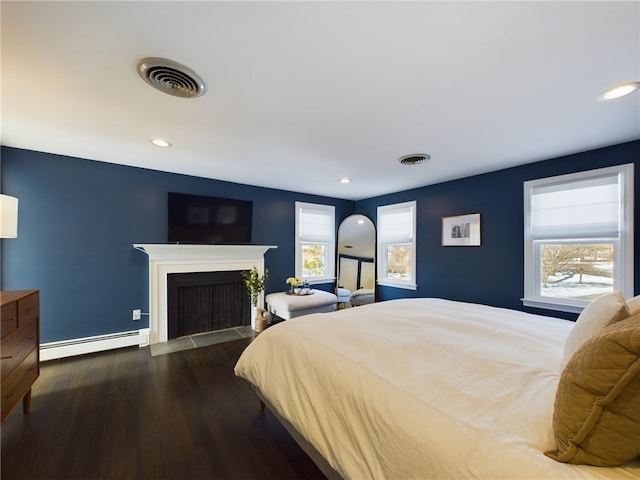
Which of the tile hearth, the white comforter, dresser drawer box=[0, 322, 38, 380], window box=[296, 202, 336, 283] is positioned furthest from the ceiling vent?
dresser drawer box=[0, 322, 38, 380]

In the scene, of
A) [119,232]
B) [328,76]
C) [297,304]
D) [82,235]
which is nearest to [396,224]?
[297,304]

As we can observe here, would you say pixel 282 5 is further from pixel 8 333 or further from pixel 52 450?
pixel 52 450

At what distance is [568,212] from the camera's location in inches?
109

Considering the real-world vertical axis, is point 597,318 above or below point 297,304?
above

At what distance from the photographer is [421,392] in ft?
3.40

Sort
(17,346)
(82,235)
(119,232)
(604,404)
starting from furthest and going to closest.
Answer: (119,232), (82,235), (17,346), (604,404)

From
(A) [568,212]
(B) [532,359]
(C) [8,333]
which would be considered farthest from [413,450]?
(A) [568,212]

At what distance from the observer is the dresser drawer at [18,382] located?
5.23 ft

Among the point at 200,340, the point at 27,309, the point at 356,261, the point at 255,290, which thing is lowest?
the point at 200,340

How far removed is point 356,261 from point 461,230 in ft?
6.08

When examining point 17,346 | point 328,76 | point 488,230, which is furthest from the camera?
point 488,230

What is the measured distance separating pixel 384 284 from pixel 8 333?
14.2 ft

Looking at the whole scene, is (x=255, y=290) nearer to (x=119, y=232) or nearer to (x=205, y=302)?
(x=205, y=302)

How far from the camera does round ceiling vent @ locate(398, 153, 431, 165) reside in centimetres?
279
